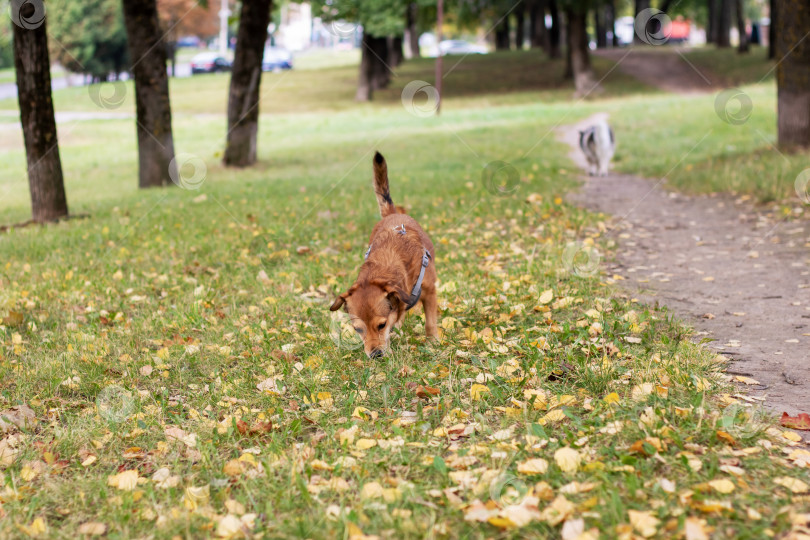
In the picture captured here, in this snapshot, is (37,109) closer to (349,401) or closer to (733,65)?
(349,401)

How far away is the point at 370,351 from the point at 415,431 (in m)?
0.84

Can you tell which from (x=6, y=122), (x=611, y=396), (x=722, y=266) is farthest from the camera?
(x=6, y=122)

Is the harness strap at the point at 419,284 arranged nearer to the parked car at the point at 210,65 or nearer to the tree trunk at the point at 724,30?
the tree trunk at the point at 724,30

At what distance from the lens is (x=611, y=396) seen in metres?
4.18

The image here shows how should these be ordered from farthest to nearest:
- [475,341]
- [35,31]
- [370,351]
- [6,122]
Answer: [6,122] < [35,31] < [475,341] < [370,351]

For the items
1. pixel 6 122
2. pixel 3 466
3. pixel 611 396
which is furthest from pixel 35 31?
pixel 6 122

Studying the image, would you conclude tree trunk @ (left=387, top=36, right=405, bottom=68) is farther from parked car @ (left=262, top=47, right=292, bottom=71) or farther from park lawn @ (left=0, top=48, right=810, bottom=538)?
park lawn @ (left=0, top=48, right=810, bottom=538)

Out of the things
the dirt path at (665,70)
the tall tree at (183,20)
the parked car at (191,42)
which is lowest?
the dirt path at (665,70)

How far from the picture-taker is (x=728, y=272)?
24.4ft

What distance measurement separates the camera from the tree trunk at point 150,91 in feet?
43.1

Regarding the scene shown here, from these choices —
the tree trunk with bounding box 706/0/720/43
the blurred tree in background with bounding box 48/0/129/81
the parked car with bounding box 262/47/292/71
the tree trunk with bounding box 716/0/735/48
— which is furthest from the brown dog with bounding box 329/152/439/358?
the parked car with bounding box 262/47/292/71

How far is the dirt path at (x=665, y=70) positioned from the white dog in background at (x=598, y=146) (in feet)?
65.8

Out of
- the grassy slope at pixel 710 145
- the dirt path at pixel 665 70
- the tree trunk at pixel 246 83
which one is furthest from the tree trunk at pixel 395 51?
the tree trunk at pixel 246 83

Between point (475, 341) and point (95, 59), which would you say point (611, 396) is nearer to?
point (475, 341)
